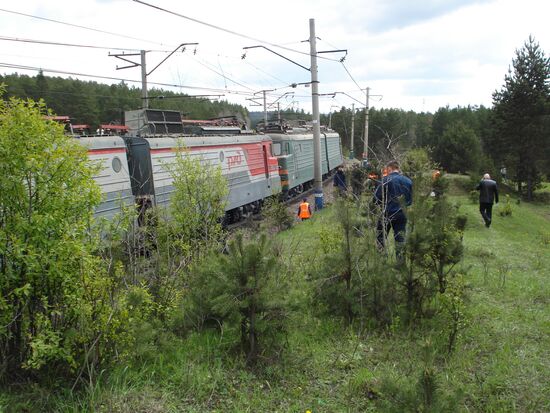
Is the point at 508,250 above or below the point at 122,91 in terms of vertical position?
below

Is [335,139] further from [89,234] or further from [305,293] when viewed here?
[89,234]

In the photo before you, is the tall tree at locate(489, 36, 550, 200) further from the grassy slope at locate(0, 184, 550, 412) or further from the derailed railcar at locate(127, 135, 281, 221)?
the grassy slope at locate(0, 184, 550, 412)

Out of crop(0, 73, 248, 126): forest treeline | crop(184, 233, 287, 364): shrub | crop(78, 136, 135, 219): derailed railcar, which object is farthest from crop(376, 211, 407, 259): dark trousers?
crop(0, 73, 248, 126): forest treeline

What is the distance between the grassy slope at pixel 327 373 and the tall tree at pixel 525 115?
3163cm

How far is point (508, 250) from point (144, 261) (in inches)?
346

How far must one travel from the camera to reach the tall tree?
3372cm

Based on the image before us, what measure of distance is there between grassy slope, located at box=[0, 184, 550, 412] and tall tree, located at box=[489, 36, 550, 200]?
31626 millimetres

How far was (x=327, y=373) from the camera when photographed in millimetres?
4832

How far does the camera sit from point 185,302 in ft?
17.3

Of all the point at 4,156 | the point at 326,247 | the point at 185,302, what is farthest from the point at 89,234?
the point at 326,247

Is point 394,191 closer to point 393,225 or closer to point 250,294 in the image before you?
point 393,225

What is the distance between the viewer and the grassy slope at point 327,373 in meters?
3.97

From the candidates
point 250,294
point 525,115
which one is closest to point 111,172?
point 250,294

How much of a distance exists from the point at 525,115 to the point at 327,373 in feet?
116
